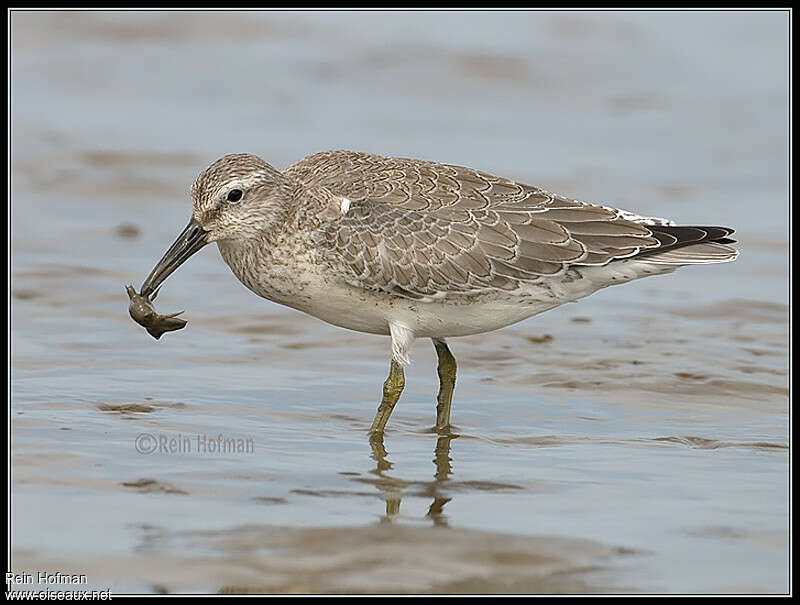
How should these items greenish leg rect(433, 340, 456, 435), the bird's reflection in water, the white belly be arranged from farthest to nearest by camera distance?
greenish leg rect(433, 340, 456, 435), the white belly, the bird's reflection in water

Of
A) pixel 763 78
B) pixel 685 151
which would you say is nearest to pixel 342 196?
pixel 685 151

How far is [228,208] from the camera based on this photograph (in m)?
8.17

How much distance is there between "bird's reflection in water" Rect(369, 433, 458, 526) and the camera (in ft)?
22.9

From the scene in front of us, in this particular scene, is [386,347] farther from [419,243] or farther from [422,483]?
[422,483]

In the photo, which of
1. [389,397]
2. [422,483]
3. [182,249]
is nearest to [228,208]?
[182,249]

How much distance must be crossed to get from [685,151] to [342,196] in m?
8.50

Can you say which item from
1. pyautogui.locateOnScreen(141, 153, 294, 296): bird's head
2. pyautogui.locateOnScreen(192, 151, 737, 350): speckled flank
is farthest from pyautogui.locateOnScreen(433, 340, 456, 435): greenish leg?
pyautogui.locateOnScreen(141, 153, 294, 296): bird's head

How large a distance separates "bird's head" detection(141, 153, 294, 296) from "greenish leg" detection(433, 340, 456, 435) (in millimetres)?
1541

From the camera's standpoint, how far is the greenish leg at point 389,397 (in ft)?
27.4

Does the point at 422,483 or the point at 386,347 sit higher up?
the point at 386,347

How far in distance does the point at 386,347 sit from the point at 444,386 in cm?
162

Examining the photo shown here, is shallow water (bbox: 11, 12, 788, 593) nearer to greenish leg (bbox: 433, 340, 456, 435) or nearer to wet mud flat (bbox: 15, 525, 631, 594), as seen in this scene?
wet mud flat (bbox: 15, 525, 631, 594)

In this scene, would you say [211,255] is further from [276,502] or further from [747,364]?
[276,502]

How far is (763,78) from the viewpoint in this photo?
60.7 ft
